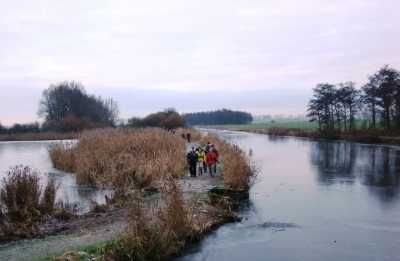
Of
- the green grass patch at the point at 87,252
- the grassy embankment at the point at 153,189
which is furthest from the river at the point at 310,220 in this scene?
the green grass patch at the point at 87,252

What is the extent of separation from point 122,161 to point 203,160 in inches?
189

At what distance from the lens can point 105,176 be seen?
65.1ft

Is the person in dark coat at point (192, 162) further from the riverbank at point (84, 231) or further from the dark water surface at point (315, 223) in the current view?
the riverbank at point (84, 231)

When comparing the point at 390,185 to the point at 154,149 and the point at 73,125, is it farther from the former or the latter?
the point at 73,125

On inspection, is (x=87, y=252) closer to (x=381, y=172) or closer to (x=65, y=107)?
(x=381, y=172)

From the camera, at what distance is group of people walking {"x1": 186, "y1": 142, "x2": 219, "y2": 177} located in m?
22.0

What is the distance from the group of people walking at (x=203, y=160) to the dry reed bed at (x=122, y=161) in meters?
0.78

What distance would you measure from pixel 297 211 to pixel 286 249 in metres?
4.75

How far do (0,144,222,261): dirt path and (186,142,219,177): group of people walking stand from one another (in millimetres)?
8294

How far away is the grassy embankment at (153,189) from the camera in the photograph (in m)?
9.60

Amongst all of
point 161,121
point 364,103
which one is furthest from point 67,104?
point 364,103

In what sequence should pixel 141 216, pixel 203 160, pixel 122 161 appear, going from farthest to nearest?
pixel 203 160, pixel 122 161, pixel 141 216

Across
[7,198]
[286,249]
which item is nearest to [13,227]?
[7,198]

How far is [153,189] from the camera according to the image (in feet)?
59.8
